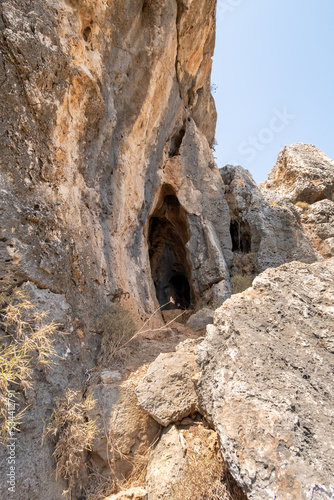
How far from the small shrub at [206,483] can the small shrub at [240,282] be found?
512cm

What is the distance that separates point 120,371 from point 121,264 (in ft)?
→ 7.71

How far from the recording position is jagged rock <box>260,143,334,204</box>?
9.36 meters

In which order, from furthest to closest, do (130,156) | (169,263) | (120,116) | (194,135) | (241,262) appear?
(169,263)
(194,135)
(241,262)
(130,156)
(120,116)

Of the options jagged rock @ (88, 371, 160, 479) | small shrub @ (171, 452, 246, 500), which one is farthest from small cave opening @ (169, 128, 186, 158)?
small shrub @ (171, 452, 246, 500)


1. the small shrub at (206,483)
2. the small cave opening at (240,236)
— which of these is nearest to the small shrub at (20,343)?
the small shrub at (206,483)

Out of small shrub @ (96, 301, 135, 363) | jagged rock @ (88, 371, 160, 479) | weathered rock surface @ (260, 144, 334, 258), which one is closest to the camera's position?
jagged rock @ (88, 371, 160, 479)

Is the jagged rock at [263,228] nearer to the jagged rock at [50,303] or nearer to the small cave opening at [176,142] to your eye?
the small cave opening at [176,142]

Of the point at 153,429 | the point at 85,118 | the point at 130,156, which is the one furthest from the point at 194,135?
the point at 153,429

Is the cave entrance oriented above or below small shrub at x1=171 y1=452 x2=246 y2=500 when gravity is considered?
above

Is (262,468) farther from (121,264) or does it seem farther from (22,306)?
(121,264)

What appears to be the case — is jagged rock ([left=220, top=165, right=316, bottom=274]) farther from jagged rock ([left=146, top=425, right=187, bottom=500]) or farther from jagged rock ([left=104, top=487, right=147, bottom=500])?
jagged rock ([left=104, top=487, right=147, bottom=500])

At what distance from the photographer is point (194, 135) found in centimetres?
934

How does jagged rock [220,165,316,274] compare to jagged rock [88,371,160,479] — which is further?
jagged rock [220,165,316,274]

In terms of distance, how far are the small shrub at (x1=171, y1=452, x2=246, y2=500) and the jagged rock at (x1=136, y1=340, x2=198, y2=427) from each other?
15.3 inches
